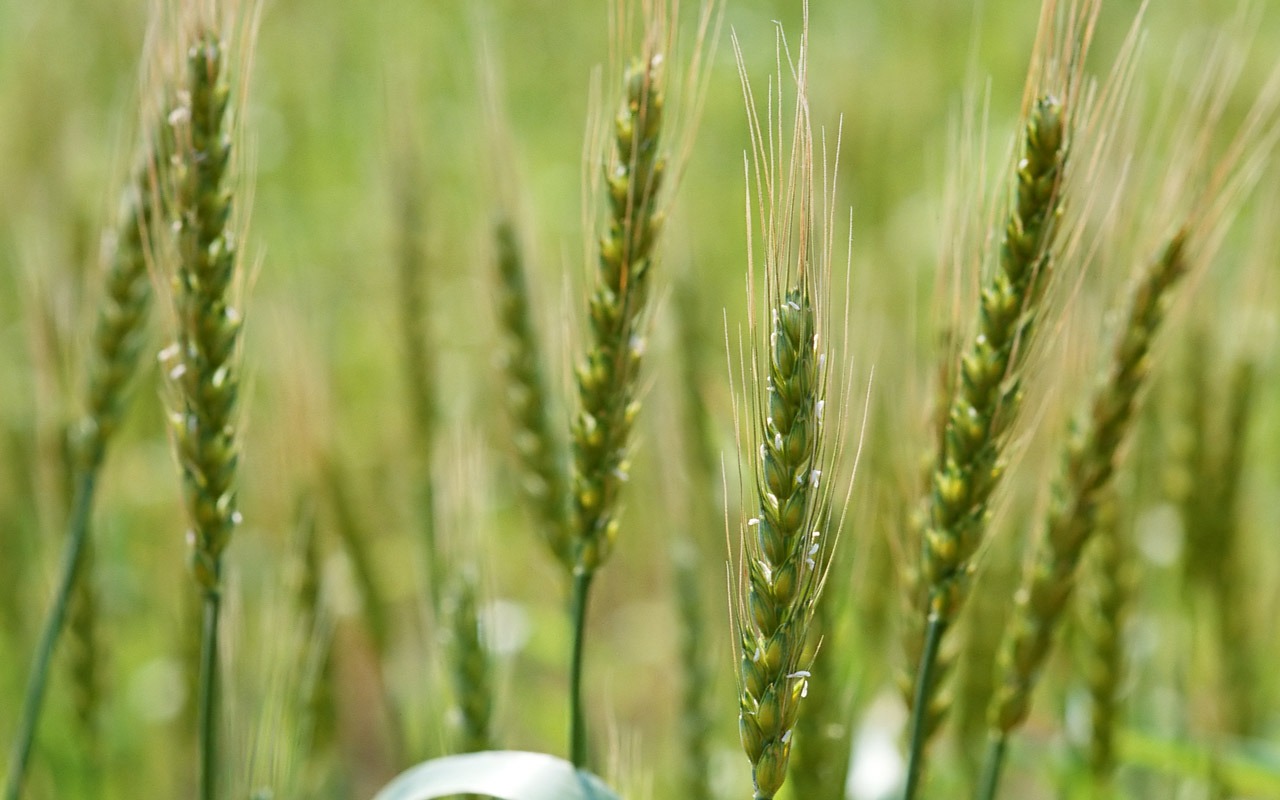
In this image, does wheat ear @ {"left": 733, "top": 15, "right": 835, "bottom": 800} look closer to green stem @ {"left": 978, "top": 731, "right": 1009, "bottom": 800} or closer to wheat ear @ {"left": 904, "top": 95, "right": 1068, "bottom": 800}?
wheat ear @ {"left": 904, "top": 95, "right": 1068, "bottom": 800}

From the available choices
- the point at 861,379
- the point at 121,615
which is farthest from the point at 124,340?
the point at 121,615

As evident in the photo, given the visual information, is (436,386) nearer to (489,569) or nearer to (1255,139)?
(489,569)

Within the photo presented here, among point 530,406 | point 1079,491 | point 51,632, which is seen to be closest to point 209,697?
point 51,632

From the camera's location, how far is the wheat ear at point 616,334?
1188 mm

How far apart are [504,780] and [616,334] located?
16.3 inches

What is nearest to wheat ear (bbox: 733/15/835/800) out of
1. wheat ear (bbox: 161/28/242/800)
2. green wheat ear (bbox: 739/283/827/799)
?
green wheat ear (bbox: 739/283/827/799)

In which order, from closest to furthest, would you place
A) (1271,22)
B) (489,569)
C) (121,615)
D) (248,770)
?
(248,770) < (489,569) < (121,615) < (1271,22)

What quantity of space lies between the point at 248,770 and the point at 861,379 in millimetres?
1132

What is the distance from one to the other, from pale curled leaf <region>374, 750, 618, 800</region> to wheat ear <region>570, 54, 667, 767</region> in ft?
0.26

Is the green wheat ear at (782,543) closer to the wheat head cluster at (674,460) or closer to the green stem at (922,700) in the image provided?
the wheat head cluster at (674,460)

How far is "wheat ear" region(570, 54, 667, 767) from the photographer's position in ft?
3.90

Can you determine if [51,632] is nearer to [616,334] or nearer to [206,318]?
[206,318]

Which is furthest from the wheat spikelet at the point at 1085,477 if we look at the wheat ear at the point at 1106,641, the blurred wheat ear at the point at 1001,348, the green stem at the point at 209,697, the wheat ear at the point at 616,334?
the green stem at the point at 209,697

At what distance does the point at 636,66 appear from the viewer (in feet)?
4.09
